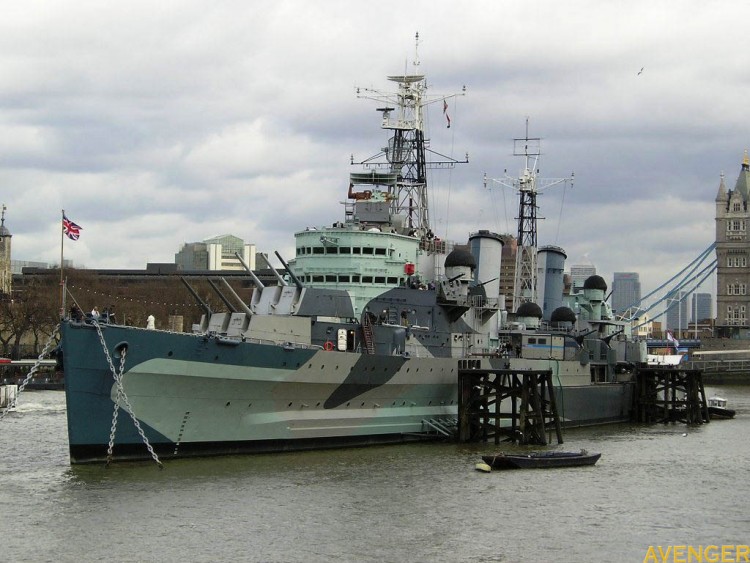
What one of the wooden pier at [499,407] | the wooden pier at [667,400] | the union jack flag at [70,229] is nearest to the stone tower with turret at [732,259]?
the wooden pier at [667,400]

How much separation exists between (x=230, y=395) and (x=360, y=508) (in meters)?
7.29

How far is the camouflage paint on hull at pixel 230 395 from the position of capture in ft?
101

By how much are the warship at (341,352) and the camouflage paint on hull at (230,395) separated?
0.04 meters

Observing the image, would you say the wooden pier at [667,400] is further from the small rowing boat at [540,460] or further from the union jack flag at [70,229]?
the union jack flag at [70,229]

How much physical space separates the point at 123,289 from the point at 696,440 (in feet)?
233

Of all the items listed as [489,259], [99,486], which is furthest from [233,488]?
[489,259]

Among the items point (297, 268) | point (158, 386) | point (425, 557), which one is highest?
point (297, 268)

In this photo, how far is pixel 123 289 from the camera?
10625 centimetres

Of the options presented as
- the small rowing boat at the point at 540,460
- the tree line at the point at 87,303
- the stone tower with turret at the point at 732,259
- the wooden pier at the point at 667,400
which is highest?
the stone tower with turret at the point at 732,259

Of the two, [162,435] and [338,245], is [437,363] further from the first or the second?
[162,435]

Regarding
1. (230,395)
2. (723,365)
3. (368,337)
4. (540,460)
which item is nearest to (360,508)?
(230,395)

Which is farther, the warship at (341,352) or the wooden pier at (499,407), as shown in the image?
the wooden pier at (499,407)

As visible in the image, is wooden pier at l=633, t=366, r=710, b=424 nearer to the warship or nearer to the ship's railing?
the warship

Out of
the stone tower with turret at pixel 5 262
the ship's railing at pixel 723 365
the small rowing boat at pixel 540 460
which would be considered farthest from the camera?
the stone tower with turret at pixel 5 262
